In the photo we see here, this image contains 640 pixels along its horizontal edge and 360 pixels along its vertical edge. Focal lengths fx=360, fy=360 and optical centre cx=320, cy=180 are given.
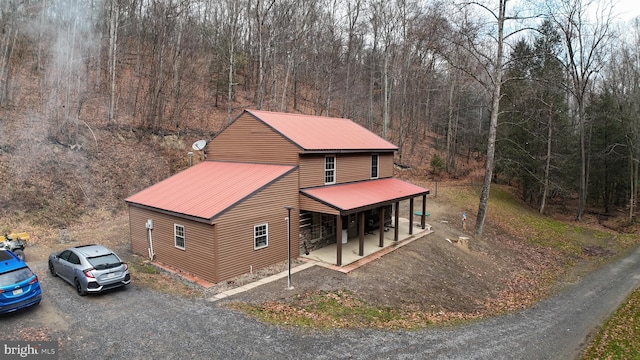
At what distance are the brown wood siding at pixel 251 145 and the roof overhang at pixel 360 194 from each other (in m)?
2.06

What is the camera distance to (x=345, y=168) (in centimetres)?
1912

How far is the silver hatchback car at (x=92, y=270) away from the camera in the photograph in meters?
11.2

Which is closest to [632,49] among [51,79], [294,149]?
[294,149]

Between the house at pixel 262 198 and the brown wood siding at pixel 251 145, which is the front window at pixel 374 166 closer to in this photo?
the house at pixel 262 198

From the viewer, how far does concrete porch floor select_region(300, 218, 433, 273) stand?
15312 mm

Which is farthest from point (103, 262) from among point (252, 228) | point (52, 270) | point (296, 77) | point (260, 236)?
point (296, 77)

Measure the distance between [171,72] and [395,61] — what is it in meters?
21.2

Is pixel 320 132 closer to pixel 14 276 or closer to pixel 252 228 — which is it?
pixel 252 228

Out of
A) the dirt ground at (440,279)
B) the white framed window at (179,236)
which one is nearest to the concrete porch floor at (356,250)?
the dirt ground at (440,279)

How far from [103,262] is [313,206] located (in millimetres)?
8122

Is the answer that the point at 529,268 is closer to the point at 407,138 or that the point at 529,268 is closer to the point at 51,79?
the point at 407,138

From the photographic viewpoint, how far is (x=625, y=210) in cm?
3381

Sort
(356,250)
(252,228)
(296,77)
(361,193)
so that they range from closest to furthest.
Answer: (252,228) → (356,250) → (361,193) → (296,77)

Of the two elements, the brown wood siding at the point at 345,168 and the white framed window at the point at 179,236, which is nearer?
the white framed window at the point at 179,236
